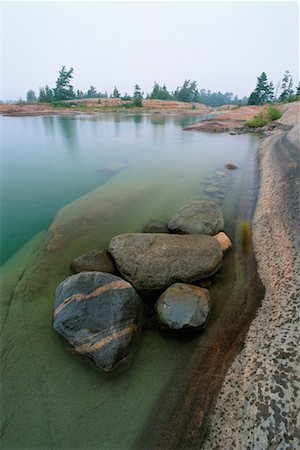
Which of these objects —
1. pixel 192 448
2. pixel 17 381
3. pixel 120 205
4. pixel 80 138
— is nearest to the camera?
pixel 192 448

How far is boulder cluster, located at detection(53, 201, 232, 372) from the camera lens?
2504 mm

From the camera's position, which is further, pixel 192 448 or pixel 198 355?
pixel 198 355

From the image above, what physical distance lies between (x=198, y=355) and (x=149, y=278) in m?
1.05

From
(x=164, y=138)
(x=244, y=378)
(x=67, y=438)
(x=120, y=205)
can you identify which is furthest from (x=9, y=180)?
(x=164, y=138)

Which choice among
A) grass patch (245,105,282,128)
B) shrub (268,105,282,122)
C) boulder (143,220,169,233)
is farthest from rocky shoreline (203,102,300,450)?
shrub (268,105,282,122)

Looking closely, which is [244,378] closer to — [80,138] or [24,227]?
[24,227]

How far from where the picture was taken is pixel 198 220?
4316mm

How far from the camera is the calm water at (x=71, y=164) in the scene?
5.95 metres

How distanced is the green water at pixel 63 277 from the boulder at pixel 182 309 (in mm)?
183

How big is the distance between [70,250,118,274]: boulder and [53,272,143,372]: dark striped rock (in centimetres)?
53

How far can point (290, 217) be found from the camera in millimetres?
4066

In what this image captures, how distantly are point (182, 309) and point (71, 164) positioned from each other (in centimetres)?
909

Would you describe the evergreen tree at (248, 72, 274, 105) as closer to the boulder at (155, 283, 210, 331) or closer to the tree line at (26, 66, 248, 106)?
the tree line at (26, 66, 248, 106)

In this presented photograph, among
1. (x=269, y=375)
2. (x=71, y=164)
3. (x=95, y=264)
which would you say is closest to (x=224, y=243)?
(x=95, y=264)
